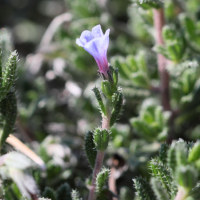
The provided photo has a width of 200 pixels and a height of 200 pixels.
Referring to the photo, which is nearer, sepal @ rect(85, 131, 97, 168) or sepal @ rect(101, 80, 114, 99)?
sepal @ rect(101, 80, 114, 99)

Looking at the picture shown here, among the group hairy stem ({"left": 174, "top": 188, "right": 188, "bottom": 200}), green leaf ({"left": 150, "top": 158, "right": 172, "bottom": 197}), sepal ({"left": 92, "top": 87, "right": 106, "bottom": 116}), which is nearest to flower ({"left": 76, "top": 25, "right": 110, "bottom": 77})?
sepal ({"left": 92, "top": 87, "right": 106, "bottom": 116})

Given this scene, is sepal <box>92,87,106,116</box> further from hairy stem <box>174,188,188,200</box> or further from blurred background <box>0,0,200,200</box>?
blurred background <box>0,0,200,200</box>

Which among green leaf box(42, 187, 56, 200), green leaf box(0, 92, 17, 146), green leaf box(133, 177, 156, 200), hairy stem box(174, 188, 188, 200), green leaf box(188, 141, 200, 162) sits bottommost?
hairy stem box(174, 188, 188, 200)

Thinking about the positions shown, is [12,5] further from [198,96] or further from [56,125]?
[198,96]

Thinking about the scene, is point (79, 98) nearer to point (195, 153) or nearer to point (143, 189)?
point (143, 189)

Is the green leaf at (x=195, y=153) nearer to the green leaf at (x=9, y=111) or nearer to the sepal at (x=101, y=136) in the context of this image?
the sepal at (x=101, y=136)

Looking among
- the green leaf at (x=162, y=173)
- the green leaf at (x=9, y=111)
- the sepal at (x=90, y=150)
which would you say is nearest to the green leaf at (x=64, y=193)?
the sepal at (x=90, y=150)
